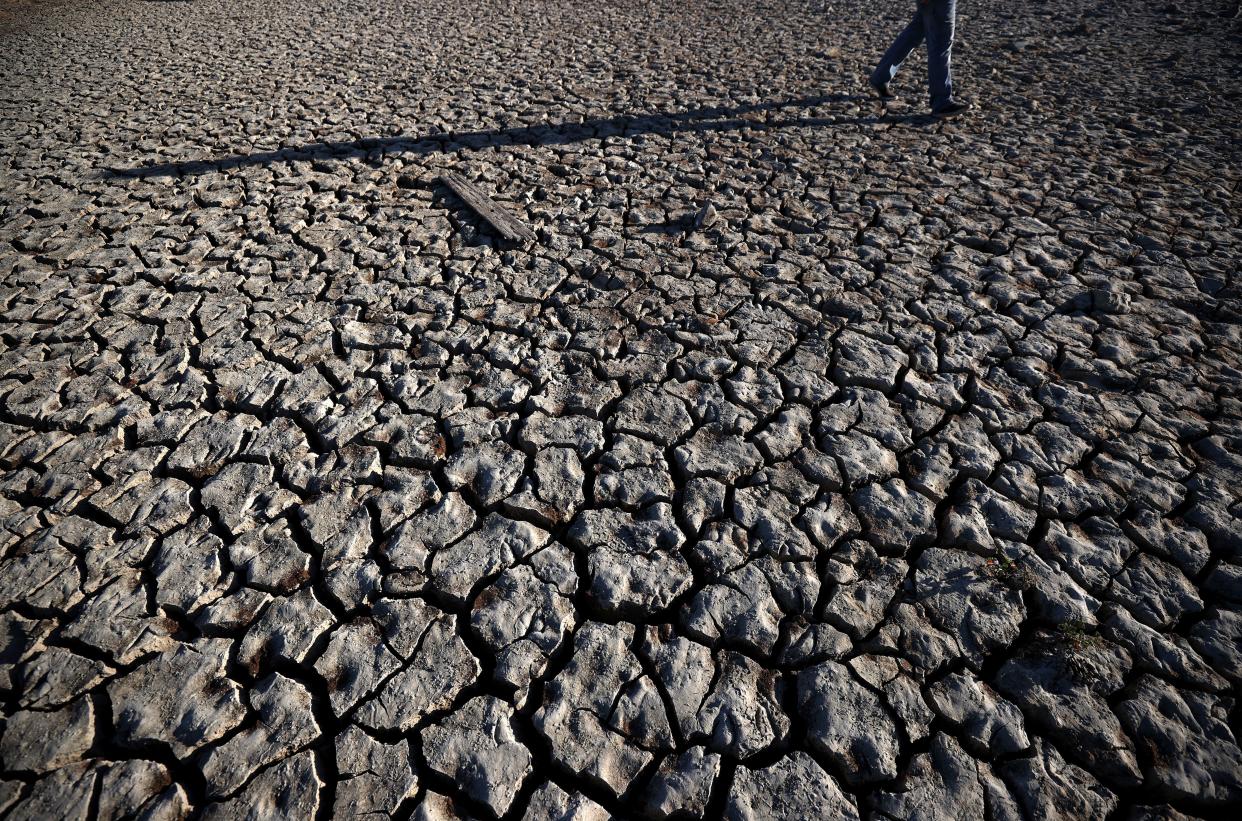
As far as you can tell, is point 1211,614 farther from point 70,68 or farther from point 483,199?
point 70,68

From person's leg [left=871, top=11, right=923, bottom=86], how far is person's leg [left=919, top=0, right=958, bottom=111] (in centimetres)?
16

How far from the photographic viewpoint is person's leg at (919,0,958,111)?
4957 millimetres

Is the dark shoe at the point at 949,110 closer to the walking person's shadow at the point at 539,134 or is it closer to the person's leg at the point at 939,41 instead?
the person's leg at the point at 939,41

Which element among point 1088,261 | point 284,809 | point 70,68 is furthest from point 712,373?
point 70,68

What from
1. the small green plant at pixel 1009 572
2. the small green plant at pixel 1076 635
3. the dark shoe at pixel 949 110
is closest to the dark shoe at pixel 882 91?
the dark shoe at pixel 949 110

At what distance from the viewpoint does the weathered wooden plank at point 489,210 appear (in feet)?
11.8

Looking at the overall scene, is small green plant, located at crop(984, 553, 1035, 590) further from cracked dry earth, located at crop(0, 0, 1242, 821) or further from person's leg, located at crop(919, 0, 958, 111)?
person's leg, located at crop(919, 0, 958, 111)

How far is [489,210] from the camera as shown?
3.82 m

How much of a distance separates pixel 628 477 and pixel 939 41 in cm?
517

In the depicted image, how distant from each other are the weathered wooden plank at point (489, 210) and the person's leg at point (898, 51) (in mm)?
4038

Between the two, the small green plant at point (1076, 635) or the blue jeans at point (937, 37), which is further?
the blue jeans at point (937, 37)

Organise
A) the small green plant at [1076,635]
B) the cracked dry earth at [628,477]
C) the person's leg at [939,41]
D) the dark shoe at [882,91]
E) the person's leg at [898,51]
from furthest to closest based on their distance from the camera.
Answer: the dark shoe at [882,91] → the person's leg at [898,51] → the person's leg at [939,41] → the small green plant at [1076,635] → the cracked dry earth at [628,477]

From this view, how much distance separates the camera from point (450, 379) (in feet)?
8.80

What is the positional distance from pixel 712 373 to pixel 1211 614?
1.82 meters
